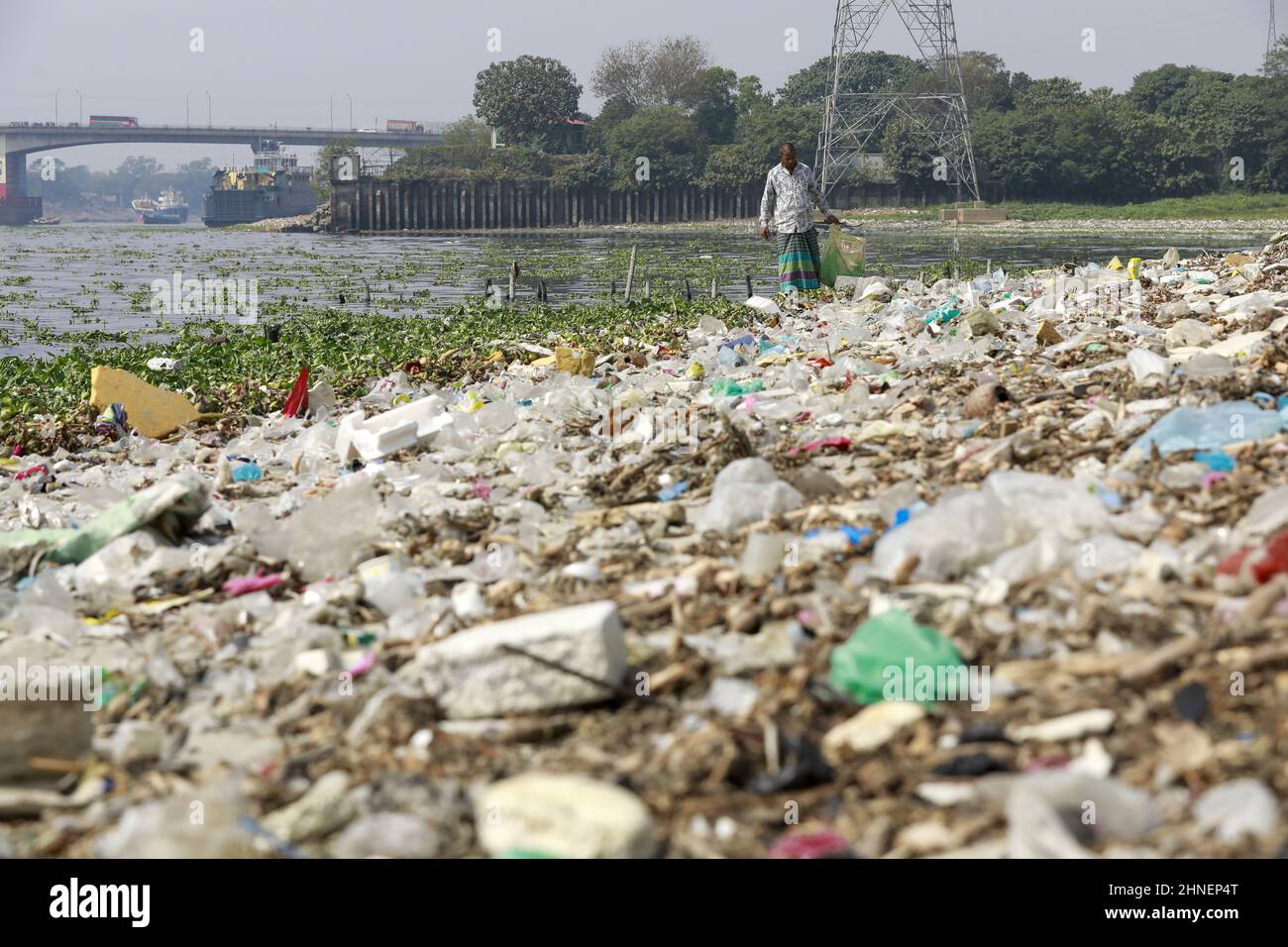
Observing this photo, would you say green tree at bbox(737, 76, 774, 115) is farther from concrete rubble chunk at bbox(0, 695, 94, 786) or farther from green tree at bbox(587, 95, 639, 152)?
concrete rubble chunk at bbox(0, 695, 94, 786)

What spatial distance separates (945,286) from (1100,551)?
8828mm

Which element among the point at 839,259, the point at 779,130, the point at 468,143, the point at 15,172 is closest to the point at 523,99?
the point at 468,143

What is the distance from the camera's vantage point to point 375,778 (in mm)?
2326

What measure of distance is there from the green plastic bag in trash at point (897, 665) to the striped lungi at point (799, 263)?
8.76 metres

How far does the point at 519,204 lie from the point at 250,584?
218 ft

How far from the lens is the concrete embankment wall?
6638 cm

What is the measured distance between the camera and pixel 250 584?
3.62 m

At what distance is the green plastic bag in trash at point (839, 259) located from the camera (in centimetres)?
1152

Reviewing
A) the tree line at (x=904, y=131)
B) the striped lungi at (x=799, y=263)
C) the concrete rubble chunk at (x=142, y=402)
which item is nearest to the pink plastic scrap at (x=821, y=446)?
the concrete rubble chunk at (x=142, y=402)

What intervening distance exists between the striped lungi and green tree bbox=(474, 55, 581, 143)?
73.0m

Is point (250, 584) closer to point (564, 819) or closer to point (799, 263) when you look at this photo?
point (564, 819)

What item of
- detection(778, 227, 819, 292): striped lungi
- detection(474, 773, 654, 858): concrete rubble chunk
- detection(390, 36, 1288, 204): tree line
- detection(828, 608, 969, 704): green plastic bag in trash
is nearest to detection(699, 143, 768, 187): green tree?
detection(390, 36, 1288, 204): tree line
